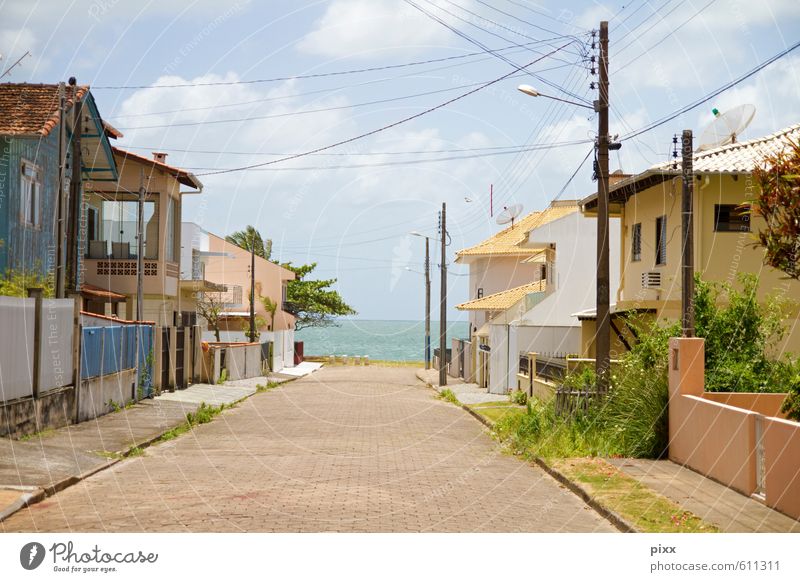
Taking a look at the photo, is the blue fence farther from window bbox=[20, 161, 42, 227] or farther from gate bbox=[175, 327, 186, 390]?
gate bbox=[175, 327, 186, 390]

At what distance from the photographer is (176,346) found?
3312cm

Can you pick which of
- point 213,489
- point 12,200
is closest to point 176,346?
point 12,200

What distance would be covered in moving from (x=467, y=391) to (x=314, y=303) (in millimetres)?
47216

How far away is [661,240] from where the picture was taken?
26.0m

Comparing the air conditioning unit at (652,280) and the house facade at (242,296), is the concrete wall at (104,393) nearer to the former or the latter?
the air conditioning unit at (652,280)

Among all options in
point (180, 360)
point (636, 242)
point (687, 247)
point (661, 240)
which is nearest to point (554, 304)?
point (636, 242)

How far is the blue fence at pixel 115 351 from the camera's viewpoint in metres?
22.0

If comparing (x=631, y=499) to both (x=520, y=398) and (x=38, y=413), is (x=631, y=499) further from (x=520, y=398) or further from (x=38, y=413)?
(x=520, y=398)

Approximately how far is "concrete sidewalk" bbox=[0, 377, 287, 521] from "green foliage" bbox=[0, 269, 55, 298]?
3.24m

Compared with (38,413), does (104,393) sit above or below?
below

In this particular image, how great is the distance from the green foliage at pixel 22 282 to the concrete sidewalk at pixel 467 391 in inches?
543

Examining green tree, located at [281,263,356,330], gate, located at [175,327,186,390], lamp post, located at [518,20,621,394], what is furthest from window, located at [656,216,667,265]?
green tree, located at [281,263,356,330]

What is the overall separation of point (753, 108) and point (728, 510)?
16804 millimetres

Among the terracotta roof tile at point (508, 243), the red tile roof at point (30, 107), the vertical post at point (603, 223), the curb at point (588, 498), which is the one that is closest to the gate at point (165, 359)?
the red tile roof at point (30, 107)
